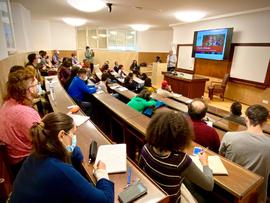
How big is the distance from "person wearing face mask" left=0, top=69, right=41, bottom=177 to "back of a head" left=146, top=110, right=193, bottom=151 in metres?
1.02

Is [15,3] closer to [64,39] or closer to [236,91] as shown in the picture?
[64,39]

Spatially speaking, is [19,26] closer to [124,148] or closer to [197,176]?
Result: [124,148]

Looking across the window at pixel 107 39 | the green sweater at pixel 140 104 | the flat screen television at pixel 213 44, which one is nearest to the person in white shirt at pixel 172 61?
the flat screen television at pixel 213 44

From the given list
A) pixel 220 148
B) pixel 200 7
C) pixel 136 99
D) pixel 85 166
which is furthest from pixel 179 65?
pixel 85 166

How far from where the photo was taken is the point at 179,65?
344 inches

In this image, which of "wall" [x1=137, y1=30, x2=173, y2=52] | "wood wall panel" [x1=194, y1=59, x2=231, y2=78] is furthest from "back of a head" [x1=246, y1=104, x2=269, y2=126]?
"wall" [x1=137, y1=30, x2=173, y2=52]

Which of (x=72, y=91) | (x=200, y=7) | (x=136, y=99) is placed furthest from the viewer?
(x=200, y=7)

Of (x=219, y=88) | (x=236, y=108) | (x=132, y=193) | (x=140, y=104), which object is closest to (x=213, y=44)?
(x=219, y=88)

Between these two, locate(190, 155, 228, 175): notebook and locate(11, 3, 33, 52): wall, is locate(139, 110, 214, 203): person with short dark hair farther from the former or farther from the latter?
locate(11, 3, 33, 52): wall

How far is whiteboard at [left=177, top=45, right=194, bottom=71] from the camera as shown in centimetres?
801

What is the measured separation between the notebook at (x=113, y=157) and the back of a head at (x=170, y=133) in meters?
0.27

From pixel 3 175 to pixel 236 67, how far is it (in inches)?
265

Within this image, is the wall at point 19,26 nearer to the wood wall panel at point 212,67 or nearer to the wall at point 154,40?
the wood wall panel at point 212,67

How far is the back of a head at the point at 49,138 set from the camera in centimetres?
89
